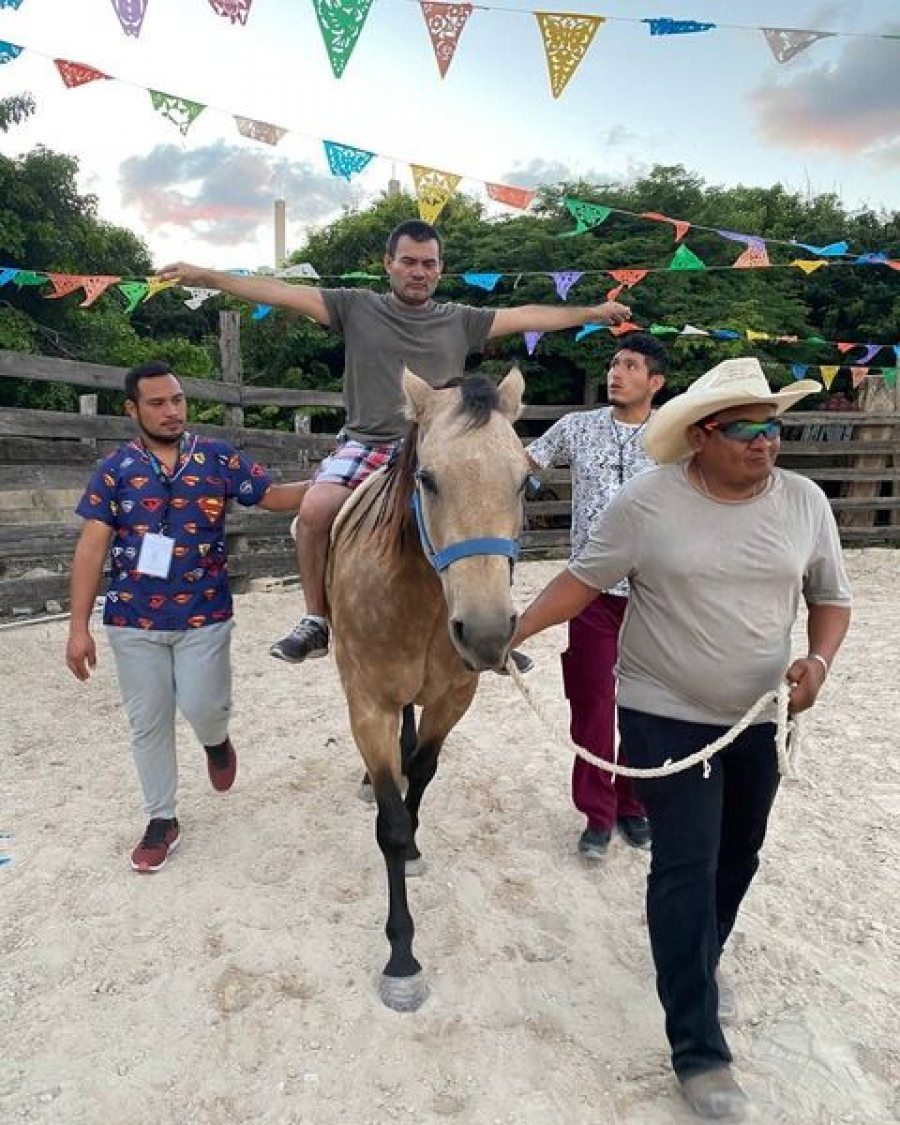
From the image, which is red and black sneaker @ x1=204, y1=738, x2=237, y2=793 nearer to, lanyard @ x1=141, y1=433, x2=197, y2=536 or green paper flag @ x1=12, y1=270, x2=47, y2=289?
lanyard @ x1=141, y1=433, x2=197, y2=536

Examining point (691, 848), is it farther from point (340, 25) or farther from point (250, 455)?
point (250, 455)

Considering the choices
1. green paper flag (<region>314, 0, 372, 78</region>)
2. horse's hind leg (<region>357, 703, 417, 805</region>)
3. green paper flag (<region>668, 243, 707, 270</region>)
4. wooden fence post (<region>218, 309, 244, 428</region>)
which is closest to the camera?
horse's hind leg (<region>357, 703, 417, 805</region>)

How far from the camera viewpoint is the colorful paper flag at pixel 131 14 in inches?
188

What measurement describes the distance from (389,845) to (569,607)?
112cm

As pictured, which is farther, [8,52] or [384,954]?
[8,52]

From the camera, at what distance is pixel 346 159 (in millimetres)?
6480

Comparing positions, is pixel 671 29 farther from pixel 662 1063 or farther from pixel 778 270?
pixel 778 270

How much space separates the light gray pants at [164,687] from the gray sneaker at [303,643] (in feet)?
0.94

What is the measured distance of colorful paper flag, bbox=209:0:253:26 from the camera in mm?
4879

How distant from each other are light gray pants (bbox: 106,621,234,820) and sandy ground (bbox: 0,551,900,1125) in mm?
363

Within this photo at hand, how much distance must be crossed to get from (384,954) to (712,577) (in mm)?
1776

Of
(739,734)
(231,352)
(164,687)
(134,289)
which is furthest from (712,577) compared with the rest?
(231,352)

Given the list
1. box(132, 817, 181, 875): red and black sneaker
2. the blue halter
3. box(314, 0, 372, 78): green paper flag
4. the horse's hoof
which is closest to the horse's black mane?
the blue halter

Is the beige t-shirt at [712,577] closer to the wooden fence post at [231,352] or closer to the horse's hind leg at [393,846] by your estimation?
the horse's hind leg at [393,846]
